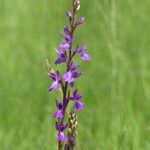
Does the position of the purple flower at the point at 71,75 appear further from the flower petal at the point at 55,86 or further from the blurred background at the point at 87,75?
the blurred background at the point at 87,75

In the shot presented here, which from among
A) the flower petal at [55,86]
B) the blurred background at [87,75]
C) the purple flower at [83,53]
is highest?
the blurred background at [87,75]

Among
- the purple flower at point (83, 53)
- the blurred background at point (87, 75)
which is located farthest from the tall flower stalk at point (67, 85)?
the blurred background at point (87, 75)

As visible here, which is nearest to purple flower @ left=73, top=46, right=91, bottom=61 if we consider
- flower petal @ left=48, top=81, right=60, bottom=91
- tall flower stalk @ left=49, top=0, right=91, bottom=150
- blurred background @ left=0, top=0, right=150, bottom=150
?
tall flower stalk @ left=49, top=0, right=91, bottom=150

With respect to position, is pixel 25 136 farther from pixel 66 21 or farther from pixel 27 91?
pixel 66 21

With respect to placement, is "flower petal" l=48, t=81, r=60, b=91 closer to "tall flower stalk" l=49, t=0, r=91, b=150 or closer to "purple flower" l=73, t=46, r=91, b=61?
"tall flower stalk" l=49, t=0, r=91, b=150

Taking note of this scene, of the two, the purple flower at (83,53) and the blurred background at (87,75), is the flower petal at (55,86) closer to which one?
the purple flower at (83,53)

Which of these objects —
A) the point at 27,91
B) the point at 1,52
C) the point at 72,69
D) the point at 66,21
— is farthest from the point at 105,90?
the point at 72,69

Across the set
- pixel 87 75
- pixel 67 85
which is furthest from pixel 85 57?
pixel 87 75

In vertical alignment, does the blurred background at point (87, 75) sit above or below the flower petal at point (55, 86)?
above

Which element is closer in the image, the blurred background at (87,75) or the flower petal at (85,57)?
the flower petal at (85,57)

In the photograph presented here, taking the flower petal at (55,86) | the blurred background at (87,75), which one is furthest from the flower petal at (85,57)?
the blurred background at (87,75)
